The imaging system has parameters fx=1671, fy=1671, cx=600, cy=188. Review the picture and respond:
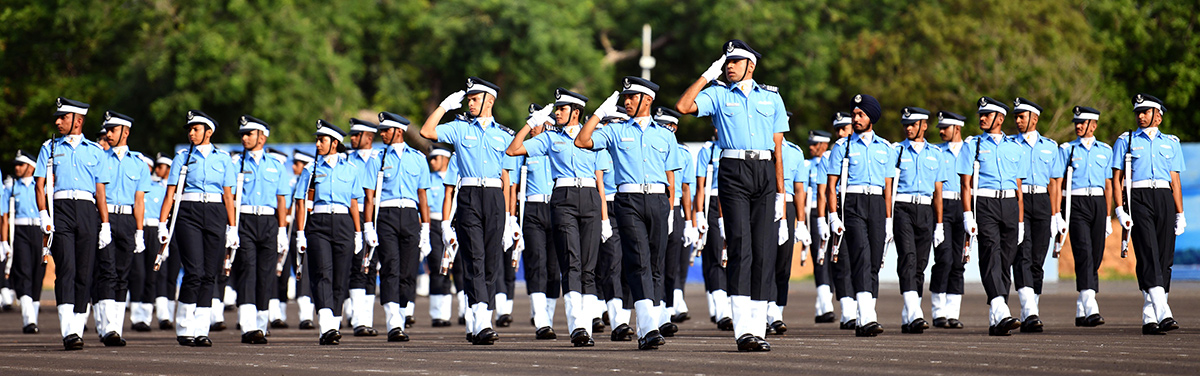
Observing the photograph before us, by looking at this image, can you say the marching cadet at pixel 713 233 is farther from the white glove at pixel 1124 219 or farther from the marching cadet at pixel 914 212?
the white glove at pixel 1124 219

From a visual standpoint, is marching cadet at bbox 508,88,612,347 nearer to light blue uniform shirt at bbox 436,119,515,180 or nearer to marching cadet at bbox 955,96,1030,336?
light blue uniform shirt at bbox 436,119,515,180

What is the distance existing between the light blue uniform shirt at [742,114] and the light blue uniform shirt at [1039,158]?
4.27 meters

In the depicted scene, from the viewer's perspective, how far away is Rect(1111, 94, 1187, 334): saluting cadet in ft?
48.2

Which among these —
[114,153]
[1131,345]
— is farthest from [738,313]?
[114,153]

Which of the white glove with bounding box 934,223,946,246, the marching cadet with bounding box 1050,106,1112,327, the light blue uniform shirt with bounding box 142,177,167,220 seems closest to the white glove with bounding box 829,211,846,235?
the white glove with bounding box 934,223,946,246

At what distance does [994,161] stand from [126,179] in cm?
810

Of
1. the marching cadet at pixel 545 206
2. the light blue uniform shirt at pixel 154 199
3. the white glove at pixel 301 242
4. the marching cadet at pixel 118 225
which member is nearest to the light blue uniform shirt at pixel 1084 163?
the marching cadet at pixel 545 206

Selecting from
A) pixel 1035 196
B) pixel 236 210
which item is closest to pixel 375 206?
pixel 236 210

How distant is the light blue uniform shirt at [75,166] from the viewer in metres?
14.0

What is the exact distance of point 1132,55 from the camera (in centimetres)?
4706

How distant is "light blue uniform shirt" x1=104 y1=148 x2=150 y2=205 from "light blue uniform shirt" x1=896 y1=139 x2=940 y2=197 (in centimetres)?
691

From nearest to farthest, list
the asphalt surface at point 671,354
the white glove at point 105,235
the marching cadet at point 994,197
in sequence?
the asphalt surface at point 671,354, the white glove at point 105,235, the marching cadet at point 994,197

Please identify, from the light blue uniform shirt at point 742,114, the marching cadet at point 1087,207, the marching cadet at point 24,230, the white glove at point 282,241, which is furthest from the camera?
the marching cadet at point 24,230

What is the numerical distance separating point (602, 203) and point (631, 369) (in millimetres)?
2893
